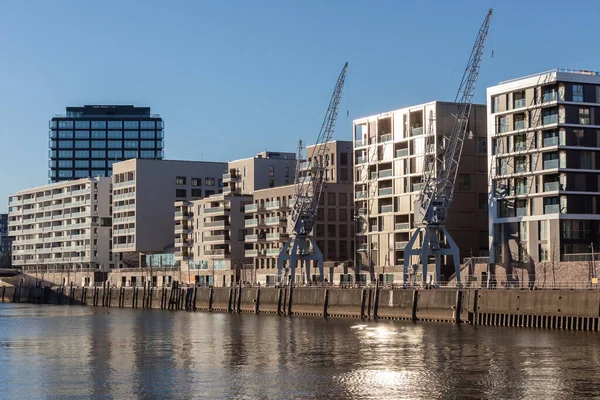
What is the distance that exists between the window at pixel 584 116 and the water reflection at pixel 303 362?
3510cm

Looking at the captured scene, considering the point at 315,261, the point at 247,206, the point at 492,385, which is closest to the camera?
the point at 492,385

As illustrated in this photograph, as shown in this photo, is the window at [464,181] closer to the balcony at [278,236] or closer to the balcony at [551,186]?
the balcony at [551,186]

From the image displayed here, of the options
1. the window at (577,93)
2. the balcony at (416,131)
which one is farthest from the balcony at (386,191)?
the window at (577,93)

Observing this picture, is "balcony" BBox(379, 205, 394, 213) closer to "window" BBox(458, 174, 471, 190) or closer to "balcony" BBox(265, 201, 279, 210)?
"window" BBox(458, 174, 471, 190)

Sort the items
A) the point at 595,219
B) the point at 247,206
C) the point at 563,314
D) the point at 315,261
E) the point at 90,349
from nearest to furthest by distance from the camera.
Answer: the point at 90,349, the point at 563,314, the point at 595,219, the point at 315,261, the point at 247,206

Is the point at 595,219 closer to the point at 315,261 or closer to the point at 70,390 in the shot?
the point at 315,261

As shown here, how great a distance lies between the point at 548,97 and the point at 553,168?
27.2 ft

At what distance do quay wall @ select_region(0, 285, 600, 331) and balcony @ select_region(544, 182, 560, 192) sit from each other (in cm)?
2221

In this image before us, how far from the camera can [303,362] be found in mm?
80812

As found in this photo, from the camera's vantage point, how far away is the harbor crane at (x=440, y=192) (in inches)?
5384

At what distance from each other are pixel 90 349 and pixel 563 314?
4090cm

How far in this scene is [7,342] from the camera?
103688mm

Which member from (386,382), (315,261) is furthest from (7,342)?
(315,261)

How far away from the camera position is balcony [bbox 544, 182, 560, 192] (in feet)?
431
